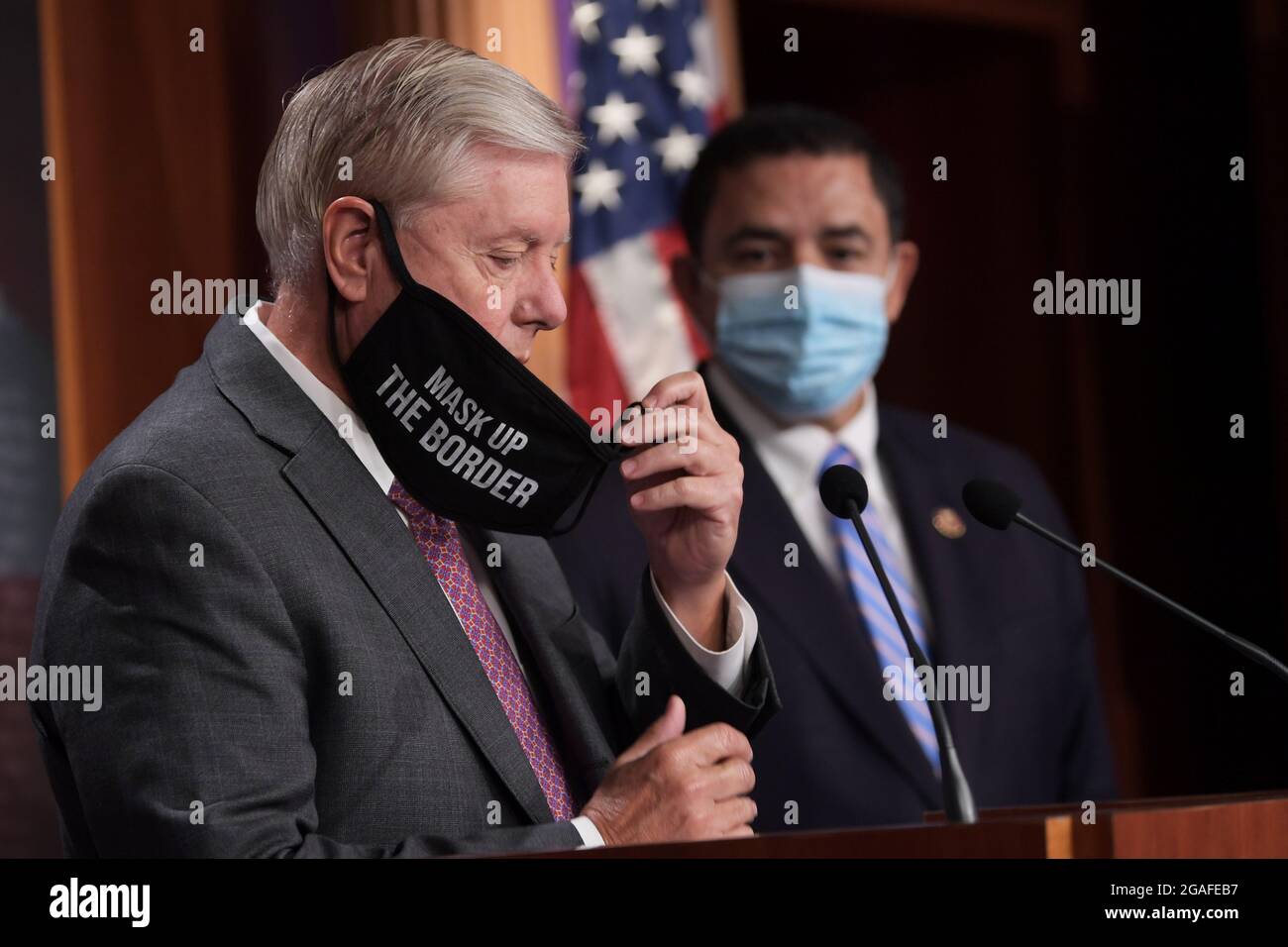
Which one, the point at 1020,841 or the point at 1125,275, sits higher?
the point at 1125,275

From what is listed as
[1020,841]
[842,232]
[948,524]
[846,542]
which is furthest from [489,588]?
[842,232]

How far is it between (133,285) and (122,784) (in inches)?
81.3

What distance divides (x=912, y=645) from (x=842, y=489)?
28 cm

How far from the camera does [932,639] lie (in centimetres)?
305

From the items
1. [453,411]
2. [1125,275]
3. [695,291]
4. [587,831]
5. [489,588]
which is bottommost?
[587,831]

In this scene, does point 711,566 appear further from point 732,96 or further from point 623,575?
point 732,96

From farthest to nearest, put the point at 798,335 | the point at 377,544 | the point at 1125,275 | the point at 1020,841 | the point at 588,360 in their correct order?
the point at 1125,275, the point at 588,360, the point at 798,335, the point at 377,544, the point at 1020,841

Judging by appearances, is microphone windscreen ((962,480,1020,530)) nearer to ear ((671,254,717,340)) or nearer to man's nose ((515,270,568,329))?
man's nose ((515,270,568,329))

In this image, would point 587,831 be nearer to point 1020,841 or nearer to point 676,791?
point 676,791

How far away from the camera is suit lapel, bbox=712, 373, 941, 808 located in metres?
2.87

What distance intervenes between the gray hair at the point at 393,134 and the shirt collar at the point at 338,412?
3.9 inches

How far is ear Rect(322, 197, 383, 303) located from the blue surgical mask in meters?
1.39

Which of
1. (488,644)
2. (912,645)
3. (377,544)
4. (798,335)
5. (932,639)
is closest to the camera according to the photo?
(912,645)
